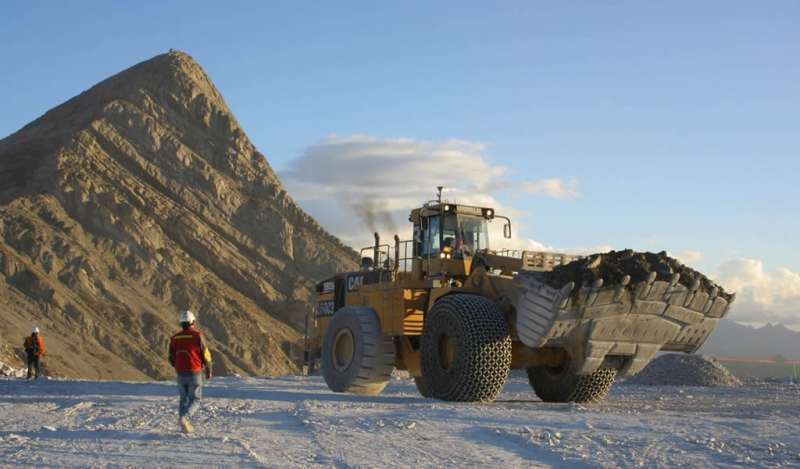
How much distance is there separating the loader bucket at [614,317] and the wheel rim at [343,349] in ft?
13.4

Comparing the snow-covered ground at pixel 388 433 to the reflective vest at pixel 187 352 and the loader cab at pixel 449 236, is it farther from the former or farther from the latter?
the loader cab at pixel 449 236

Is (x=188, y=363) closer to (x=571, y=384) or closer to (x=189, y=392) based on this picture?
(x=189, y=392)

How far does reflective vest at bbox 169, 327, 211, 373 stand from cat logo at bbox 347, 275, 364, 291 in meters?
8.21

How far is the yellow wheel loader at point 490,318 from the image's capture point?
1405cm

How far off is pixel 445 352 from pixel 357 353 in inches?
94.9

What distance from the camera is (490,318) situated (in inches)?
583

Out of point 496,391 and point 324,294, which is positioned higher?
point 324,294

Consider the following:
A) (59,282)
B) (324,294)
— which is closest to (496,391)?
(324,294)

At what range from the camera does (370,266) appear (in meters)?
19.7

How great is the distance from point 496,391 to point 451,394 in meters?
0.70

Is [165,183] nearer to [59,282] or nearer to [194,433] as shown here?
[59,282]

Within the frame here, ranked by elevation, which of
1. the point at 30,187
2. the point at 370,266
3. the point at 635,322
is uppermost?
the point at 30,187

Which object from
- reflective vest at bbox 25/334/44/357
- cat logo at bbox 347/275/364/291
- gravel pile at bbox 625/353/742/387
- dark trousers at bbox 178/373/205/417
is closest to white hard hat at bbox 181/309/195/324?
dark trousers at bbox 178/373/205/417

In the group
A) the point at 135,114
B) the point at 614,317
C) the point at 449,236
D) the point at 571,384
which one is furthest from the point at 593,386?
the point at 135,114
